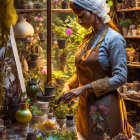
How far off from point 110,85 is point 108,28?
0.39 metres

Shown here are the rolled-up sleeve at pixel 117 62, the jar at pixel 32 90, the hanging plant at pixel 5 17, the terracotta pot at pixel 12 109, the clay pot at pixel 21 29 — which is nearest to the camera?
the rolled-up sleeve at pixel 117 62

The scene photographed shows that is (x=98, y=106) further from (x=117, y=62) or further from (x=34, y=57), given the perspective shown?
(x=34, y=57)

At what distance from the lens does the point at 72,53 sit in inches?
212

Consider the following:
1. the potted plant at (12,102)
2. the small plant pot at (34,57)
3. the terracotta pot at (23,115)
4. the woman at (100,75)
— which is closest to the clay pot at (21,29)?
the small plant pot at (34,57)

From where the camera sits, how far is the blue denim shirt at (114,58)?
5.93ft

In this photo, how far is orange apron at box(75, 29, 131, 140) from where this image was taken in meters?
1.91

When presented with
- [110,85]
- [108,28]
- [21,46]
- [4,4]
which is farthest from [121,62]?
[21,46]

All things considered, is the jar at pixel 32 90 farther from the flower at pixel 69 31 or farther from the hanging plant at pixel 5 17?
the flower at pixel 69 31

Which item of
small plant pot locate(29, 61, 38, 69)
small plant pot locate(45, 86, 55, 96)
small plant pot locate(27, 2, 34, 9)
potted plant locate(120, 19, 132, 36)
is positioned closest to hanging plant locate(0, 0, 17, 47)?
small plant pot locate(45, 86, 55, 96)

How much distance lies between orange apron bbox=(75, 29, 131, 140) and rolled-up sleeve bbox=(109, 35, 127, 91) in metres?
0.10

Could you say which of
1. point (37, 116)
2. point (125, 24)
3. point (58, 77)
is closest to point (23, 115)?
point (37, 116)

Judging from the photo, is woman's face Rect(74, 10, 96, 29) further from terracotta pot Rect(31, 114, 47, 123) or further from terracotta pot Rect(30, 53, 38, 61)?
terracotta pot Rect(30, 53, 38, 61)

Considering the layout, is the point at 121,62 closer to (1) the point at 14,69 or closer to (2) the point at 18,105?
(2) the point at 18,105

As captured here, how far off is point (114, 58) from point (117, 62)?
0.03 m
